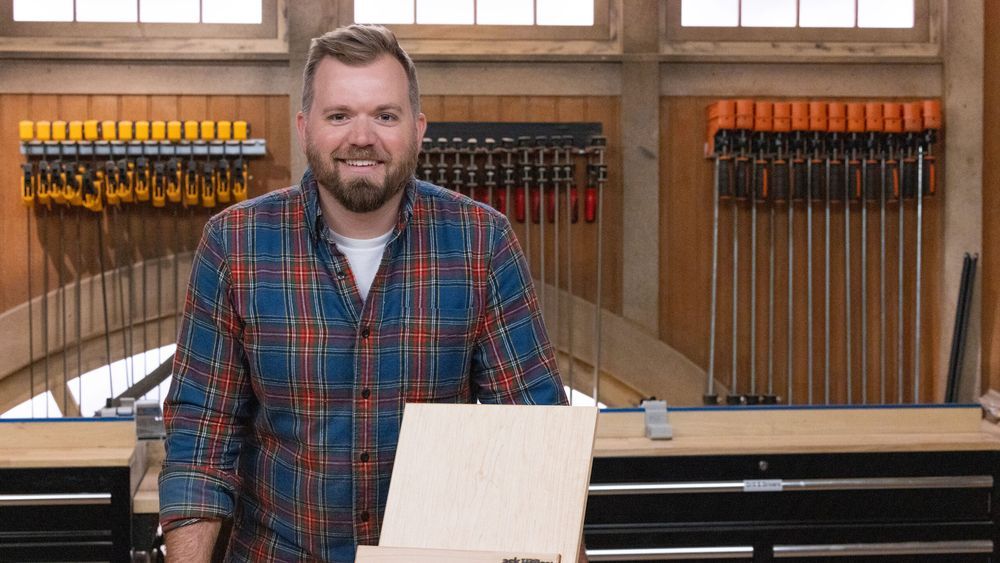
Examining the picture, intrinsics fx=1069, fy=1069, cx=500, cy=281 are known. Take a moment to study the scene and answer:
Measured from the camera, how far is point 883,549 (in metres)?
3.53

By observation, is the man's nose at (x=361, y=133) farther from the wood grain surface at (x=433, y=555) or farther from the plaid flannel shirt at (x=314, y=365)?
the wood grain surface at (x=433, y=555)

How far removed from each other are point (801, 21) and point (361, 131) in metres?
4.15

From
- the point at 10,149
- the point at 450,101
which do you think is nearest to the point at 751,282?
the point at 450,101

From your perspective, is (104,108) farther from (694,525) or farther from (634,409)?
(694,525)

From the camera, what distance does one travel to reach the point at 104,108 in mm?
4840

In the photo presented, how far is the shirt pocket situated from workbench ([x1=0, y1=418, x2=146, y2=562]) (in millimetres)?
1851

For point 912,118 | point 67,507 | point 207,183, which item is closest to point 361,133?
point 67,507

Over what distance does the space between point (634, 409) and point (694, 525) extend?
1.42ft

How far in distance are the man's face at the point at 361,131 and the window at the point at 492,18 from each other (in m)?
3.56

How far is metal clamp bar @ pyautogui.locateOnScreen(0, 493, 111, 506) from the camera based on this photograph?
321cm

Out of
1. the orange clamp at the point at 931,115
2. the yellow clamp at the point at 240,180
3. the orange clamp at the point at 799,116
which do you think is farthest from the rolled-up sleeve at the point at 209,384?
the orange clamp at the point at 931,115

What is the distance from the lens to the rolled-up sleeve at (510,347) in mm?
1711

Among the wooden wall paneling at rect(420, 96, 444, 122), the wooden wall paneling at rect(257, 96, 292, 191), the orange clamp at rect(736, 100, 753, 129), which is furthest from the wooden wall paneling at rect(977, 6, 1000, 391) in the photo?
the wooden wall paneling at rect(257, 96, 292, 191)

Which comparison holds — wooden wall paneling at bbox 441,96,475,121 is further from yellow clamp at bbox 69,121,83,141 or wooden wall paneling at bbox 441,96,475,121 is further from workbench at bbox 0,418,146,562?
workbench at bbox 0,418,146,562
